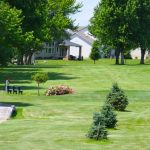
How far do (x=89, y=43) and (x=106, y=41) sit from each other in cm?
4870

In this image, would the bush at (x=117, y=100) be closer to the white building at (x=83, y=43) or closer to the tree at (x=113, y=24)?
the tree at (x=113, y=24)

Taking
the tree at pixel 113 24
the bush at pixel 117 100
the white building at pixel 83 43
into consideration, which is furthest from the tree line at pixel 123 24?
the bush at pixel 117 100

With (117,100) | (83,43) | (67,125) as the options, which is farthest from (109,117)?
(83,43)

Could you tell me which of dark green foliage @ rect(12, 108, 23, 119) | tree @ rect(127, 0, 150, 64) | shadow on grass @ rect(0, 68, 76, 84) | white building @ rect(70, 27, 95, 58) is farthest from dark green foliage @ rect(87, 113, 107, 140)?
white building @ rect(70, 27, 95, 58)

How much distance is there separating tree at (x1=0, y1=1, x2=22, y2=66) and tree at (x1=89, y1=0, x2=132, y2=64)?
89.2 ft

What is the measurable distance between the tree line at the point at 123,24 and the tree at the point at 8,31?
27474mm

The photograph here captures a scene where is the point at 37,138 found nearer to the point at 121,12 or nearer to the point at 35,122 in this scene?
the point at 35,122

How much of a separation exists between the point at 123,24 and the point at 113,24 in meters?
1.89

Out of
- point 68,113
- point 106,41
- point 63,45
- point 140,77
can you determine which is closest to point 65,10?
point 106,41

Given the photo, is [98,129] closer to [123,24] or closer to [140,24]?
[123,24]

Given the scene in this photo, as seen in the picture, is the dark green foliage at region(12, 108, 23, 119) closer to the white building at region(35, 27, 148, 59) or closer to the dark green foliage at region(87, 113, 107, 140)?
the dark green foliage at region(87, 113, 107, 140)

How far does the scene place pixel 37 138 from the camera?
20047 mm

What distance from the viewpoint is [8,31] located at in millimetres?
58125

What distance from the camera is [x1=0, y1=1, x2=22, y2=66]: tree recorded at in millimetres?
51594
